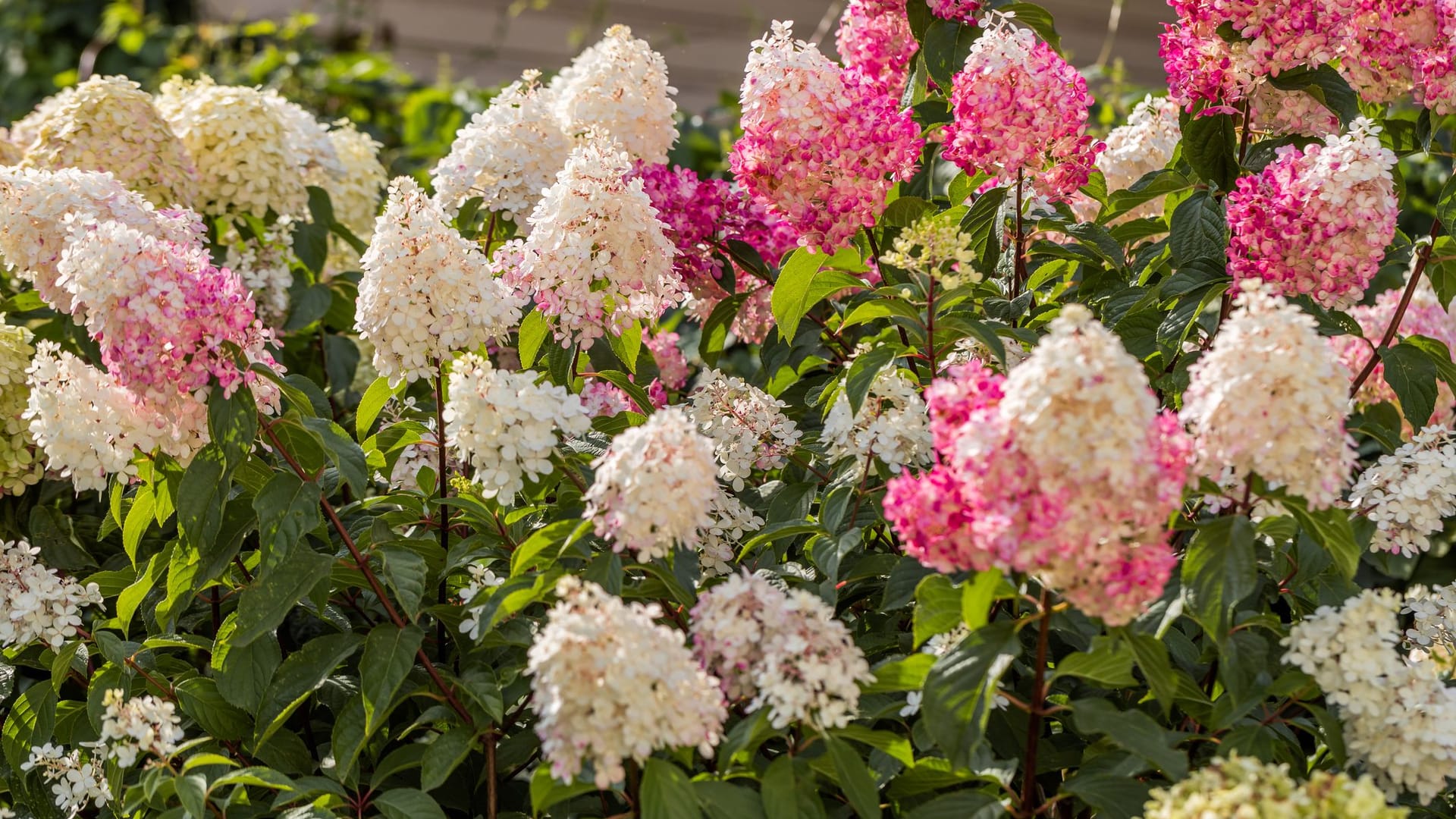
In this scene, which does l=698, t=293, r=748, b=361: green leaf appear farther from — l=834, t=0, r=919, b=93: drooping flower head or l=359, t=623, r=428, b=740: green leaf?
l=359, t=623, r=428, b=740: green leaf

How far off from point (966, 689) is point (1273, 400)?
0.47 metres

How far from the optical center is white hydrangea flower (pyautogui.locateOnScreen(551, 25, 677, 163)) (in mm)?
2691

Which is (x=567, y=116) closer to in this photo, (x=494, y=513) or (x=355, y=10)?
(x=494, y=513)

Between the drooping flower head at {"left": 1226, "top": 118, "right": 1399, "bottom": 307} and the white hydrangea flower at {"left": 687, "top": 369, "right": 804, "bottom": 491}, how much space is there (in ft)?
2.49

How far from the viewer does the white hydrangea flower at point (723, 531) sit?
84.8 inches

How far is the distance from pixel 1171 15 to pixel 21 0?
Answer: 6.60 metres

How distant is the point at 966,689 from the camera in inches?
62.6

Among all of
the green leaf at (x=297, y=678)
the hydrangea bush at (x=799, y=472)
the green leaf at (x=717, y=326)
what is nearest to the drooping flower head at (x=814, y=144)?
the hydrangea bush at (x=799, y=472)

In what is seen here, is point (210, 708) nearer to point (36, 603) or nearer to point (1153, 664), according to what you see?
point (36, 603)

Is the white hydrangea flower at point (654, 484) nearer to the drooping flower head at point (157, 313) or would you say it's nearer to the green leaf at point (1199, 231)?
the drooping flower head at point (157, 313)

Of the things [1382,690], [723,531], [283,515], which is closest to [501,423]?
[283,515]

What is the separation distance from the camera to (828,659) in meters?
1.62

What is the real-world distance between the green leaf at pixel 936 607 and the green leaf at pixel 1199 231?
829mm

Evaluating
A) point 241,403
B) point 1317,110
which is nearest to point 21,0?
point 241,403
